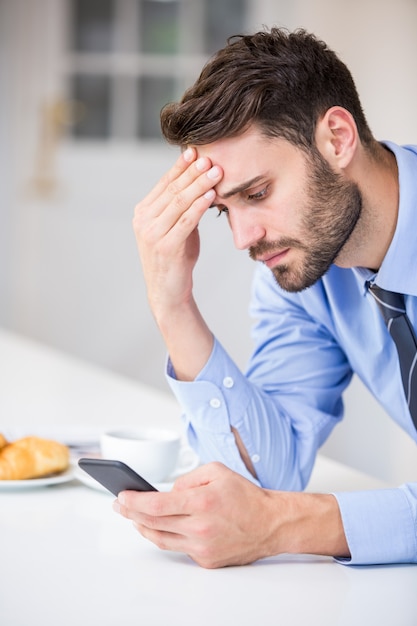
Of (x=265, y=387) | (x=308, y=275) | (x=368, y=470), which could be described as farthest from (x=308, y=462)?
(x=368, y=470)

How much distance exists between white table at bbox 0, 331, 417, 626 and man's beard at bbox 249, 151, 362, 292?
14.8 inches

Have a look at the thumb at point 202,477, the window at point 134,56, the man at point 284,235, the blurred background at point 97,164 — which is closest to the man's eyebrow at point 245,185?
the man at point 284,235

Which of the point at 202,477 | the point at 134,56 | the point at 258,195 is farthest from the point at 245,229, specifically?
the point at 134,56

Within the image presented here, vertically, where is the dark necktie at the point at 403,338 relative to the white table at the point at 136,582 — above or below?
above

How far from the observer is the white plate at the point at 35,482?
42.4 inches

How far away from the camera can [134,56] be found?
4.04 m

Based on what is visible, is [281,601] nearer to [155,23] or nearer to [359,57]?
[359,57]

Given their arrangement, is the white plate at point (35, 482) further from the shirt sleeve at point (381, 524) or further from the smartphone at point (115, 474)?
the shirt sleeve at point (381, 524)

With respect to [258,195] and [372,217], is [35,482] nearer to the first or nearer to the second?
[258,195]

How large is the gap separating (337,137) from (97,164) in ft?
9.95

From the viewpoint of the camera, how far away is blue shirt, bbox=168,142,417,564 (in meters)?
1.23

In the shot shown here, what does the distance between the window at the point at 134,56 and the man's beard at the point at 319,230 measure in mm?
2720

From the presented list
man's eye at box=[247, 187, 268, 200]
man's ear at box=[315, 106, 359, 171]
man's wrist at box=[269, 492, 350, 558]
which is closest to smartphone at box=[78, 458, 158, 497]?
man's wrist at box=[269, 492, 350, 558]

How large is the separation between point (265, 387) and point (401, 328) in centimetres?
27
